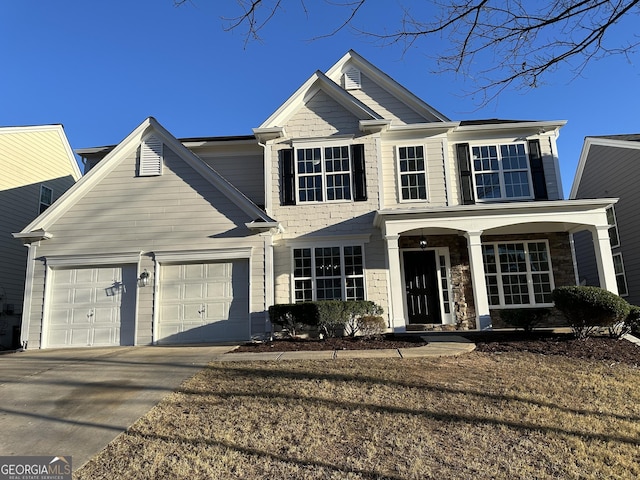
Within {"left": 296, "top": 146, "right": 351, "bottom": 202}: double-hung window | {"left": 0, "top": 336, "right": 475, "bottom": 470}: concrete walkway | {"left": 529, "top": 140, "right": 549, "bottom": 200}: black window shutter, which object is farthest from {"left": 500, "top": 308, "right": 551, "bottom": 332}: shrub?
{"left": 296, "top": 146, "right": 351, "bottom": 202}: double-hung window

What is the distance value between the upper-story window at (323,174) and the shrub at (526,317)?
4914mm

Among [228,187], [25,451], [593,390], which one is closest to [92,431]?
[25,451]

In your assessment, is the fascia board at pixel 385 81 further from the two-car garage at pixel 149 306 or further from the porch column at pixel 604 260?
the two-car garage at pixel 149 306

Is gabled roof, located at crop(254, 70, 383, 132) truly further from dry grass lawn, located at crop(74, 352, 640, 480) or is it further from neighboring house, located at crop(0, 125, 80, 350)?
neighboring house, located at crop(0, 125, 80, 350)

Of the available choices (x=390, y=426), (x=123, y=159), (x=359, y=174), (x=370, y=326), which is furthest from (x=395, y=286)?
(x=123, y=159)

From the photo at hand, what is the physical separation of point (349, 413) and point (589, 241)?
53.5 ft

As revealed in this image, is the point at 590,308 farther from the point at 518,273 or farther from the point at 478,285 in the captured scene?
the point at 518,273

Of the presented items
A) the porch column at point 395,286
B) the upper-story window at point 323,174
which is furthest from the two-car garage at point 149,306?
the porch column at point 395,286

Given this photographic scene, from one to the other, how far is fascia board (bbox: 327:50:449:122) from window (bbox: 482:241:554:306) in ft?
14.1

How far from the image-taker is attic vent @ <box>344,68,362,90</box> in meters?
14.0

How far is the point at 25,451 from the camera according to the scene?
4.27m

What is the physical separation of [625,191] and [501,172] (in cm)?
560

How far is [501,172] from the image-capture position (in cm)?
1305

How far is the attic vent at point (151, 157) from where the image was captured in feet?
38.7
